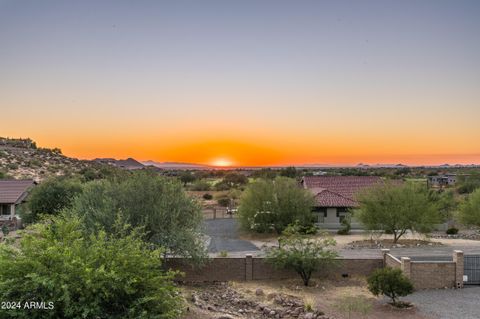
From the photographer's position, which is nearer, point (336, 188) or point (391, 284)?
point (391, 284)

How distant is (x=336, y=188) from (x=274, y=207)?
14314mm

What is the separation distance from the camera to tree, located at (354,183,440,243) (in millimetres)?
40375

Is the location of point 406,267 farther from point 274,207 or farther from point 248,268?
point 274,207

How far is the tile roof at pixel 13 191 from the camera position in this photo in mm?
52938

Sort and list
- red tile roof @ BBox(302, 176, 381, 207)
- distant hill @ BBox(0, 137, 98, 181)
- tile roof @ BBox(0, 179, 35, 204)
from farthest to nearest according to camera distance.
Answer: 1. distant hill @ BBox(0, 137, 98, 181)
2. tile roof @ BBox(0, 179, 35, 204)
3. red tile roof @ BBox(302, 176, 381, 207)

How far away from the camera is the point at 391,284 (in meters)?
22.2

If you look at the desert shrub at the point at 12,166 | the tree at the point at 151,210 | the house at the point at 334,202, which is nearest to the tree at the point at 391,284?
the tree at the point at 151,210

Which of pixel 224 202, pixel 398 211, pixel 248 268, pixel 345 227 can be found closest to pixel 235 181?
pixel 224 202

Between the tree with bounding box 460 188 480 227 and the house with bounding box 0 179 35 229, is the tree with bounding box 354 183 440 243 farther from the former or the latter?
the house with bounding box 0 179 35 229

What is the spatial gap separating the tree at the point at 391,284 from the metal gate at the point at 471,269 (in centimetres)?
587

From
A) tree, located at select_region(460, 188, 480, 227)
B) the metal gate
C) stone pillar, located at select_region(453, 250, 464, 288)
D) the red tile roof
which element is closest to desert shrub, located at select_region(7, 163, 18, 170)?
the red tile roof

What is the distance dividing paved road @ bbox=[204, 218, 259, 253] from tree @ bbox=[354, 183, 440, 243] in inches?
437

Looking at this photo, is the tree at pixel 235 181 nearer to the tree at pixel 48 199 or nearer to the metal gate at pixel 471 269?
the tree at pixel 48 199

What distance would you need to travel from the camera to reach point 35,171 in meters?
90.4
